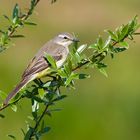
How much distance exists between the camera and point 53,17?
19.7 meters

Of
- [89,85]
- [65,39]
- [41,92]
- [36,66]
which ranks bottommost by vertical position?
[89,85]

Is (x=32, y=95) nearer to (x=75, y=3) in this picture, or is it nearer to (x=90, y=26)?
(x=90, y=26)

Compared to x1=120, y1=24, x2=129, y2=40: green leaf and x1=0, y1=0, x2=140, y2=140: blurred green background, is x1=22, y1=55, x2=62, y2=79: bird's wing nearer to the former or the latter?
x1=120, y1=24, x2=129, y2=40: green leaf

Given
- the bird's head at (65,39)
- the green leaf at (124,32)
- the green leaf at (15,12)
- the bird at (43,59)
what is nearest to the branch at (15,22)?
the green leaf at (15,12)

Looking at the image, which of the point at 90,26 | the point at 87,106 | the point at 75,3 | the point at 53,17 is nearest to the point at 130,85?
the point at 87,106

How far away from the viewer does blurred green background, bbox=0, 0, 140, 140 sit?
385 inches

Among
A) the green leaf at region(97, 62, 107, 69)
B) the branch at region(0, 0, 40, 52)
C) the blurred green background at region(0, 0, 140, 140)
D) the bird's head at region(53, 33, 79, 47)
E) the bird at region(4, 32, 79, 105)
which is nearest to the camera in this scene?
the green leaf at region(97, 62, 107, 69)

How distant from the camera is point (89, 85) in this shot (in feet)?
41.3

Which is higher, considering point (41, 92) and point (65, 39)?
point (41, 92)

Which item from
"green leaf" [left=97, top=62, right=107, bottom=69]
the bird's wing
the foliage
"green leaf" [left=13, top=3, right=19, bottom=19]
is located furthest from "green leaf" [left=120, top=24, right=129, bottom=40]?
the bird's wing

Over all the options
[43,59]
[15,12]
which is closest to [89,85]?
[43,59]

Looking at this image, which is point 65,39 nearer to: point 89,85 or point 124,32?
point 124,32

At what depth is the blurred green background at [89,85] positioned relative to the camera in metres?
9.79

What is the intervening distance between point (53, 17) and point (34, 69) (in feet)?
46.6
